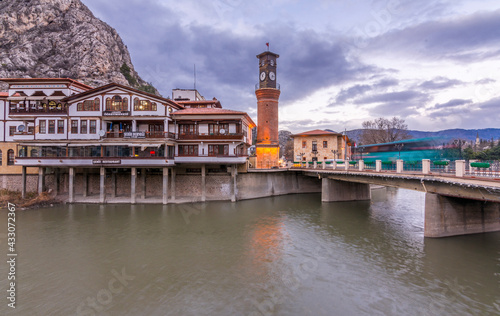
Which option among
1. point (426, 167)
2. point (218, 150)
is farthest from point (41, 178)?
point (426, 167)

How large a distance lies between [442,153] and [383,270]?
79.8 ft

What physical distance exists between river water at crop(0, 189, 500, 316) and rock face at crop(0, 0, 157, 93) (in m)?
53.0

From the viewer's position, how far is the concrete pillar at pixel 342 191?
124 ft

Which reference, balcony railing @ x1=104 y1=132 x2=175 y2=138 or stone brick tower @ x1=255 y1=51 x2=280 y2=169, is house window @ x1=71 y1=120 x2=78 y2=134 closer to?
balcony railing @ x1=104 y1=132 x2=175 y2=138

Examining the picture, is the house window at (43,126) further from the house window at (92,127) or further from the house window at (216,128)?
the house window at (216,128)

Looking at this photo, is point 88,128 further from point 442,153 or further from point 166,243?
point 442,153

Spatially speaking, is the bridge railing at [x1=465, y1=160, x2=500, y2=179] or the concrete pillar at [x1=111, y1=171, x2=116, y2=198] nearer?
the bridge railing at [x1=465, y1=160, x2=500, y2=179]

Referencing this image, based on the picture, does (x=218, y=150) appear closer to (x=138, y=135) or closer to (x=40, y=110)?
(x=138, y=135)

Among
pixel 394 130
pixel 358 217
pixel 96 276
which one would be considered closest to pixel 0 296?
pixel 96 276

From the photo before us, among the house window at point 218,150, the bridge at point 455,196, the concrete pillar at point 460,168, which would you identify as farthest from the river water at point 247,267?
the house window at point 218,150

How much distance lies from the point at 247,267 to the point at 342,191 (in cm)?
2697

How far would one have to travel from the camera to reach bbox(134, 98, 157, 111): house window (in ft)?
115

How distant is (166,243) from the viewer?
66.5 ft

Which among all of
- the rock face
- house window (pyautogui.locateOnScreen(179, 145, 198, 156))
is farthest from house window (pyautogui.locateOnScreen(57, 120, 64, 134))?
the rock face
